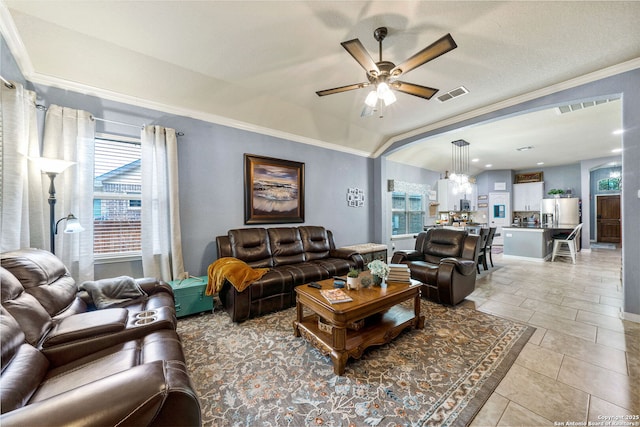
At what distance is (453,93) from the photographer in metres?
3.41

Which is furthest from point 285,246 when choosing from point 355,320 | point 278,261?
point 355,320

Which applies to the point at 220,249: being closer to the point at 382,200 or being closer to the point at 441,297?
the point at 441,297

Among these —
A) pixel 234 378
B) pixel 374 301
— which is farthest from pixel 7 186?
pixel 374 301

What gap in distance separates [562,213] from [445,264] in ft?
26.3

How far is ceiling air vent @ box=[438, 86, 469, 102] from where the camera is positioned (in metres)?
3.30

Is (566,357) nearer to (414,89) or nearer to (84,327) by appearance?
(414,89)

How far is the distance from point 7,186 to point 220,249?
195 cm

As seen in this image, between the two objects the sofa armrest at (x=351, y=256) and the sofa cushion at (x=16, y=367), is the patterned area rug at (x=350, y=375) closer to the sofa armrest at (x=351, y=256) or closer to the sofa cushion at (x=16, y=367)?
the sofa cushion at (x=16, y=367)

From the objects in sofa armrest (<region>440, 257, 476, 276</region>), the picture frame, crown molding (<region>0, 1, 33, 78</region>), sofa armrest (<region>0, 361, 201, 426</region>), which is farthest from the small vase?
crown molding (<region>0, 1, 33, 78</region>)

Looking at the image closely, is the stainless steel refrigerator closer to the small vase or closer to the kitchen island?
the kitchen island

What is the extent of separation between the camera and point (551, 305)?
3158mm

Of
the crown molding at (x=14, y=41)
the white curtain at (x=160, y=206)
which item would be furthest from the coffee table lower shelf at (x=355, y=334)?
the crown molding at (x=14, y=41)

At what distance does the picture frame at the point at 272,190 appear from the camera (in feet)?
12.9

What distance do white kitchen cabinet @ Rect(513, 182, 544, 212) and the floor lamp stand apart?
1206cm
